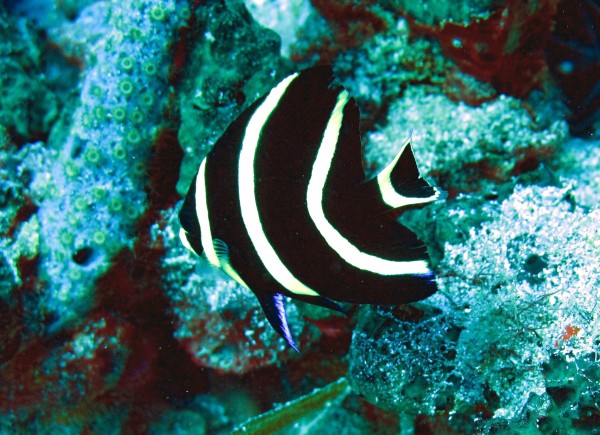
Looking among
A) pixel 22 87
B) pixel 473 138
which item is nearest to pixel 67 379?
pixel 22 87

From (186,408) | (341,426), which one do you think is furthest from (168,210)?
(341,426)

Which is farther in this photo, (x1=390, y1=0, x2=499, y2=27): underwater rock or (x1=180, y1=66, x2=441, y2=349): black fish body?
(x1=390, y1=0, x2=499, y2=27): underwater rock

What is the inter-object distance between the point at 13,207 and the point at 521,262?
293 centimetres

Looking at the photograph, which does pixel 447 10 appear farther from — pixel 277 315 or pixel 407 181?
pixel 277 315

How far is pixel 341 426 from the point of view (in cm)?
244

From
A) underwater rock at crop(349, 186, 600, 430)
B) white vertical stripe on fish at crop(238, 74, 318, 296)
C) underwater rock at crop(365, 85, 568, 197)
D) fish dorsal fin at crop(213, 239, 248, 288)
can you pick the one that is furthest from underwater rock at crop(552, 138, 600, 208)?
fish dorsal fin at crop(213, 239, 248, 288)

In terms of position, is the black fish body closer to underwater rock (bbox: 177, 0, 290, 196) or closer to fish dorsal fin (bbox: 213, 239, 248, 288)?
fish dorsal fin (bbox: 213, 239, 248, 288)

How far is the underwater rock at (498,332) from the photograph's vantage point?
1.83m

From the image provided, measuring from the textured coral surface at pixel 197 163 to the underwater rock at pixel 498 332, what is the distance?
119mm

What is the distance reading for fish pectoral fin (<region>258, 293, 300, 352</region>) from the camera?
4.86 ft

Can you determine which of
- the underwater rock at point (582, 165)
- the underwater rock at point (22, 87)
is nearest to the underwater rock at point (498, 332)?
the underwater rock at point (582, 165)

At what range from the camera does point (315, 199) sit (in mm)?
1427

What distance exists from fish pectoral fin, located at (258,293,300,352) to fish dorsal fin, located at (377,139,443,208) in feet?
1.78

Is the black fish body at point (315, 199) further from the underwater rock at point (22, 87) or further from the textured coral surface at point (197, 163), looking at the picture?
the underwater rock at point (22, 87)
